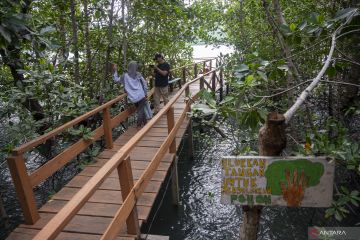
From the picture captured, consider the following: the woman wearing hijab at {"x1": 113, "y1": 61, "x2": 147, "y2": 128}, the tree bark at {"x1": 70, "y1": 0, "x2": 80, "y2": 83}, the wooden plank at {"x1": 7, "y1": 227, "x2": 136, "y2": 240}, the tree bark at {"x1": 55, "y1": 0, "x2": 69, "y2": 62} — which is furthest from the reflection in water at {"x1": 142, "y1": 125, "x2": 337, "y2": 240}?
the tree bark at {"x1": 55, "y1": 0, "x2": 69, "y2": 62}

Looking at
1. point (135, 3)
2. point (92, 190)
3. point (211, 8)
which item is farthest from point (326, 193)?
Answer: point (211, 8)

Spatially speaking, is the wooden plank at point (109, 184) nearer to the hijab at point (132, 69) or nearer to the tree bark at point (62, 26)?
the hijab at point (132, 69)

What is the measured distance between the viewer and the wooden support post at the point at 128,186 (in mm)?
3202

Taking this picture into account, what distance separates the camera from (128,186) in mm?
3314

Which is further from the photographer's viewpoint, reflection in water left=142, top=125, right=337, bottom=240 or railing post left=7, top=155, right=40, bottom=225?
reflection in water left=142, top=125, right=337, bottom=240

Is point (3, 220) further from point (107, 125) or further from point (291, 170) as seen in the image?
point (291, 170)

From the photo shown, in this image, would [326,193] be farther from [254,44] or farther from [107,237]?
[254,44]

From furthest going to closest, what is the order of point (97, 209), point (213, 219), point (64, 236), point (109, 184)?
1. point (213, 219)
2. point (109, 184)
3. point (97, 209)
4. point (64, 236)

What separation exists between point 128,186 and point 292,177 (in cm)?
181

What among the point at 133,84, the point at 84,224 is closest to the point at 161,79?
the point at 133,84

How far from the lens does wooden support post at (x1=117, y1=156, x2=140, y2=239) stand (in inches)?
126

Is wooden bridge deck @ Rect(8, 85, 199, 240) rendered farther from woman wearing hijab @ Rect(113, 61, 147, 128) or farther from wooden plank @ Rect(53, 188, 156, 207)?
woman wearing hijab @ Rect(113, 61, 147, 128)

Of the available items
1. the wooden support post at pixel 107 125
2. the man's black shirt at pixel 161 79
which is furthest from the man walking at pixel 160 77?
the wooden support post at pixel 107 125

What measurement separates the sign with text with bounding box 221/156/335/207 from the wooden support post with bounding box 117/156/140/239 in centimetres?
137
